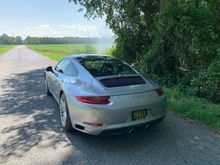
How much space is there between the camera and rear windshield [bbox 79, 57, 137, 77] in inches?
183

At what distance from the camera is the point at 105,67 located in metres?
4.96

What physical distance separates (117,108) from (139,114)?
1.37 ft

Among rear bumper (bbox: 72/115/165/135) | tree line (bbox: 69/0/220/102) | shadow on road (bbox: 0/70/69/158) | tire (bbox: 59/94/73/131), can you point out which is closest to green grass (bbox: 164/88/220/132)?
tree line (bbox: 69/0/220/102)

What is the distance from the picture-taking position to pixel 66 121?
448 centimetres

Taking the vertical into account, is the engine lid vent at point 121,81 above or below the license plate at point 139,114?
above

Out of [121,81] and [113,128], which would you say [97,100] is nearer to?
[113,128]

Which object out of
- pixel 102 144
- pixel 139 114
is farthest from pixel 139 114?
pixel 102 144

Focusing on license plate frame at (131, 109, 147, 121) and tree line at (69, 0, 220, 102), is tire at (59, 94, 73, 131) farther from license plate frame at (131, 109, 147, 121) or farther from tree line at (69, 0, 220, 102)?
tree line at (69, 0, 220, 102)

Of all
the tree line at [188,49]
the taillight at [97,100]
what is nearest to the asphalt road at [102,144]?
the taillight at [97,100]

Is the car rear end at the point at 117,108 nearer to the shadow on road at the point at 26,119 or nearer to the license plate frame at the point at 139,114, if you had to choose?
the license plate frame at the point at 139,114

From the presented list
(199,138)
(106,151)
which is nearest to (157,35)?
(199,138)

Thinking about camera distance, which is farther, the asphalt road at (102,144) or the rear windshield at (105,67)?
the rear windshield at (105,67)

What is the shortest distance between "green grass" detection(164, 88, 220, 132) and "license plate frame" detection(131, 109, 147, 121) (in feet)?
5.44

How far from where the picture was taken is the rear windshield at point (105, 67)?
15.3 ft
